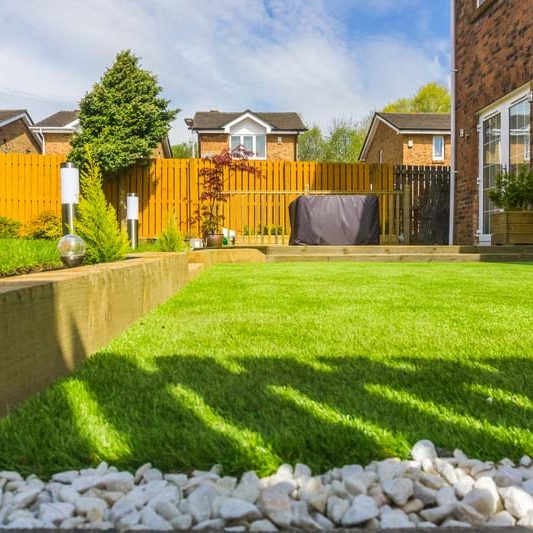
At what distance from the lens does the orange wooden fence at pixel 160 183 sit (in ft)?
43.4

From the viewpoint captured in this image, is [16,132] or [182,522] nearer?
[182,522]

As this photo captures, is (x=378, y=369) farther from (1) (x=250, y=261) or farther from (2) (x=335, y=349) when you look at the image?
Answer: (1) (x=250, y=261)

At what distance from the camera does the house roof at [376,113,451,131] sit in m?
23.5

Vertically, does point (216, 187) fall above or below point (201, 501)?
above

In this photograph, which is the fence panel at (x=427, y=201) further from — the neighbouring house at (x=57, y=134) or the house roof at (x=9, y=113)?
the house roof at (x=9, y=113)

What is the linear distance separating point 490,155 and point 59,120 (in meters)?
23.1

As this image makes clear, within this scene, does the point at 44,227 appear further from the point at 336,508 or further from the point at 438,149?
the point at 438,149

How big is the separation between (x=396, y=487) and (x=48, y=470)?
2.42 ft

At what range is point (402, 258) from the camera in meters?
8.26

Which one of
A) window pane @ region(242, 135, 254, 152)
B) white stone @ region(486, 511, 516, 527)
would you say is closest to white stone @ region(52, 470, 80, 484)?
white stone @ region(486, 511, 516, 527)

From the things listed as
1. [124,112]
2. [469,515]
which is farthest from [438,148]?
[469,515]

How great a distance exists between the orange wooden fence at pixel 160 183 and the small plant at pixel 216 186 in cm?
51

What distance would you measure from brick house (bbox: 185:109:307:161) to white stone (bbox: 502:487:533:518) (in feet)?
82.8

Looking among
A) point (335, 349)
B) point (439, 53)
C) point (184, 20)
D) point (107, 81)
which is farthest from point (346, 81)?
point (335, 349)
